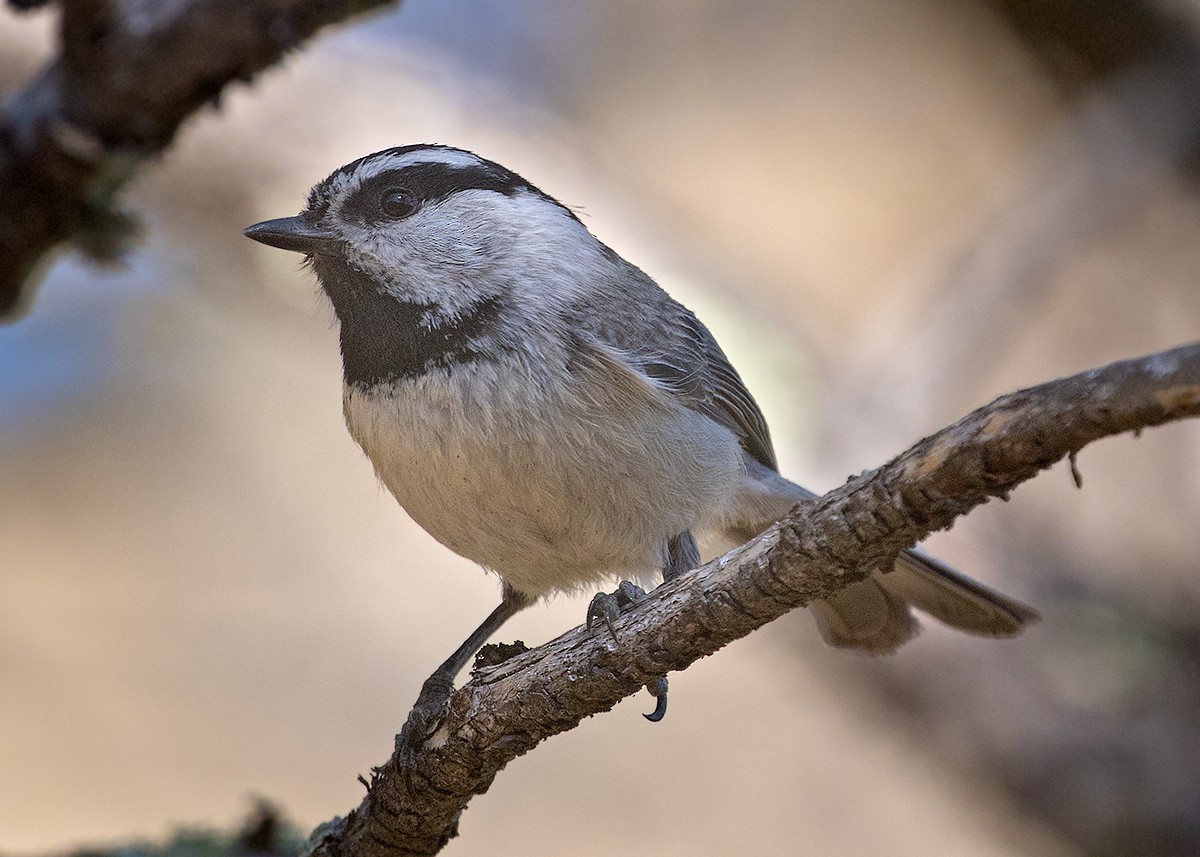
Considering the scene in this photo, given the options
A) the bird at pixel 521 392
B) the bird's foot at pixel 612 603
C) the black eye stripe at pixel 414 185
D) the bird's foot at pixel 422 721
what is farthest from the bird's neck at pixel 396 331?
the bird's foot at pixel 422 721

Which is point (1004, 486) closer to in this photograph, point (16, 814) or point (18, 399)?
point (16, 814)

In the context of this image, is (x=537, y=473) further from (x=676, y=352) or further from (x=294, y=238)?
(x=294, y=238)

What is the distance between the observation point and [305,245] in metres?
2.83

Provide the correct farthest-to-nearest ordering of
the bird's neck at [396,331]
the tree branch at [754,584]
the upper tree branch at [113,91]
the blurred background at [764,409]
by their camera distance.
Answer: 1. the blurred background at [764,409]
2. the upper tree branch at [113,91]
3. the bird's neck at [396,331]
4. the tree branch at [754,584]

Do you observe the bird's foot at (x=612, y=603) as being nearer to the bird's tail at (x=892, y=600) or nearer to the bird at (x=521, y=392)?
the bird at (x=521, y=392)

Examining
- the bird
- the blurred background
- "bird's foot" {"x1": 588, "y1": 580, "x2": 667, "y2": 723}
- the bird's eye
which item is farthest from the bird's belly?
the blurred background

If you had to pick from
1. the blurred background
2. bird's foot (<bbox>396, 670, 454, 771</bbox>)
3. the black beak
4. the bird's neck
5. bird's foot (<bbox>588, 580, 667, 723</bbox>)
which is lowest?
bird's foot (<bbox>396, 670, 454, 771</bbox>)

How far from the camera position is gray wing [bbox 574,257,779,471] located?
2844 millimetres

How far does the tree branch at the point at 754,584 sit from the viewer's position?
4.96ft

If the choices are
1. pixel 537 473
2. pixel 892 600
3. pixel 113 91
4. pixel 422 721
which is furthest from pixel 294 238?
pixel 892 600

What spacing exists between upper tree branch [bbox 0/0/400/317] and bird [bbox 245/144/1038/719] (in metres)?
0.41

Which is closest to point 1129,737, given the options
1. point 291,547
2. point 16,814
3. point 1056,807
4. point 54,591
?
point 1056,807

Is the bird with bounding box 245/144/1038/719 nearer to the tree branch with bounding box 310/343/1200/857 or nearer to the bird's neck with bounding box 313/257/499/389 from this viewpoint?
the bird's neck with bounding box 313/257/499/389

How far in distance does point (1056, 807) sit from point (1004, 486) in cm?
396
